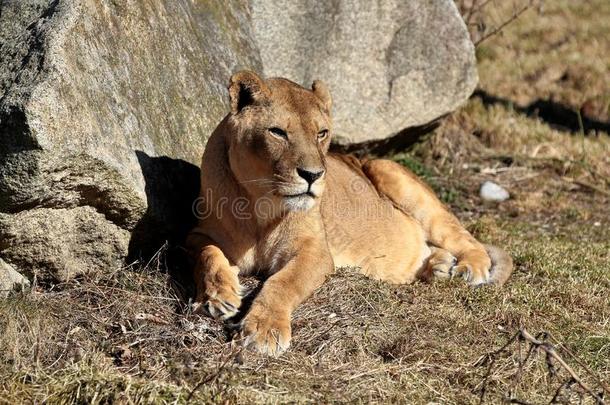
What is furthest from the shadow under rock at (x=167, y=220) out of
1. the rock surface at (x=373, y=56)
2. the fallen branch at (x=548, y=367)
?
the rock surface at (x=373, y=56)

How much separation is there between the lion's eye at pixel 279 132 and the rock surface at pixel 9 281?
63.9 inches

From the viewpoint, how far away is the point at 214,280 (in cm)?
575

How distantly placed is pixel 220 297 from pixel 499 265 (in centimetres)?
242

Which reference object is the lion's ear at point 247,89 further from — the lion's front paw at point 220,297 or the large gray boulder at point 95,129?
the lion's front paw at point 220,297

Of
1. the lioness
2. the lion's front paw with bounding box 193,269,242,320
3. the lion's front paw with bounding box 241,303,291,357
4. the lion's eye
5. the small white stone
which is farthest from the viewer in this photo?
the small white stone

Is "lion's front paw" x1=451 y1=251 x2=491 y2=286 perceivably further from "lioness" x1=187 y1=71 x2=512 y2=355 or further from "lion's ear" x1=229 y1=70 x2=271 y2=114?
"lion's ear" x1=229 y1=70 x2=271 y2=114

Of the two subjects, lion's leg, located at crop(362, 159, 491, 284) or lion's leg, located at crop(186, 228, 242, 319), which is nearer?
lion's leg, located at crop(186, 228, 242, 319)

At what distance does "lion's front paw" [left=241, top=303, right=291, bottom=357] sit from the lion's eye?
1.01m

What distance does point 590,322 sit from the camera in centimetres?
630

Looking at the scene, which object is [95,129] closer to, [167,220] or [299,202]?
[167,220]

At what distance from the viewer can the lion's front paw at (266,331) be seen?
17.1 ft

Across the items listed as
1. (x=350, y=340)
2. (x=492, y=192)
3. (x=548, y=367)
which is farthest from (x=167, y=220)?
(x=492, y=192)

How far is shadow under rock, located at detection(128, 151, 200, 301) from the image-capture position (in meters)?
6.13

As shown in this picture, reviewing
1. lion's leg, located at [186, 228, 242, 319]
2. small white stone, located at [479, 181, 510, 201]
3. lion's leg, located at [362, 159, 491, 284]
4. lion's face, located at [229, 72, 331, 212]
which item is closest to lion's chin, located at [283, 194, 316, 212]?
lion's face, located at [229, 72, 331, 212]
